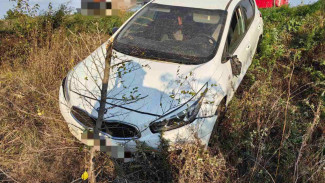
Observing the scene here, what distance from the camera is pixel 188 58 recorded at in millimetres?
3242

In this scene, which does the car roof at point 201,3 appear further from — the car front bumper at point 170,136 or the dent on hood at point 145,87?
the car front bumper at point 170,136

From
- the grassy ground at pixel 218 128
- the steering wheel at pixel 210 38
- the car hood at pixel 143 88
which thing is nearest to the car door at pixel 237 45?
the steering wheel at pixel 210 38

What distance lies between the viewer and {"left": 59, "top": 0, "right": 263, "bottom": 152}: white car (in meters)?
2.61

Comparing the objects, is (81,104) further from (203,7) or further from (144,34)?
(203,7)

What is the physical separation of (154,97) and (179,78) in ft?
1.29

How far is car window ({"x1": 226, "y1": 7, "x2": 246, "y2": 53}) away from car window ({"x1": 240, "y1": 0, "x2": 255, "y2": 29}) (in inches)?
9.1

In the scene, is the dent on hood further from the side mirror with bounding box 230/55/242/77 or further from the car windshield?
the side mirror with bounding box 230/55/242/77

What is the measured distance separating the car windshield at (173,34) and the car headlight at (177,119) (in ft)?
2.36

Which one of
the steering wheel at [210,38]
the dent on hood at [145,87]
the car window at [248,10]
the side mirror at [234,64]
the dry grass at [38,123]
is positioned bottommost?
the dry grass at [38,123]

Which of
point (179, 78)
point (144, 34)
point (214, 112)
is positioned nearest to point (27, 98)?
point (144, 34)

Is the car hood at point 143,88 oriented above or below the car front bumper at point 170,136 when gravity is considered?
above

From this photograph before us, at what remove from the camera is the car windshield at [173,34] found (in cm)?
331

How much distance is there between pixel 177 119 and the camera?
2625 mm

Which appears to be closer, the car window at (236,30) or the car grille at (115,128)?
the car grille at (115,128)
